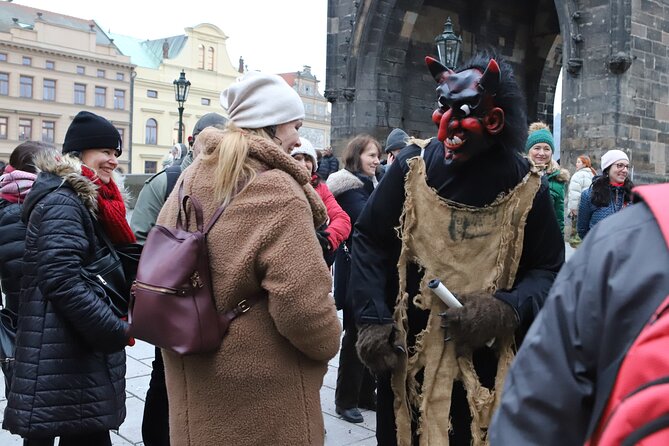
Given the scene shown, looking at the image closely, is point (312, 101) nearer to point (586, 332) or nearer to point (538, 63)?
point (538, 63)

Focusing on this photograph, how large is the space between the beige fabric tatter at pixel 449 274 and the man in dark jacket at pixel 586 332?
145 cm

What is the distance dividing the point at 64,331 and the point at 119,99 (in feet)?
199

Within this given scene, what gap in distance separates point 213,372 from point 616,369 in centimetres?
140

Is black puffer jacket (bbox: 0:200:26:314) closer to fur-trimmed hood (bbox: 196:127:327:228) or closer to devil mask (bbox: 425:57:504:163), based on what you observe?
fur-trimmed hood (bbox: 196:127:327:228)

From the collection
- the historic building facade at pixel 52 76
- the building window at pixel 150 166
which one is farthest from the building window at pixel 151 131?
the historic building facade at pixel 52 76

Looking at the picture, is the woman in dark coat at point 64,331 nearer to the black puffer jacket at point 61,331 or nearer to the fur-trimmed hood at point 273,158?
the black puffer jacket at point 61,331

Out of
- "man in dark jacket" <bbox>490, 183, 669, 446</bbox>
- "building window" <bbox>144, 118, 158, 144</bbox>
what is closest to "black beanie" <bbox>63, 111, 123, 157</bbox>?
"man in dark jacket" <bbox>490, 183, 669, 446</bbox>

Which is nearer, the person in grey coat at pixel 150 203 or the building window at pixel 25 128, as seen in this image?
the person in grey coat at pixel 150 203

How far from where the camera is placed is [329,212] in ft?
15.6

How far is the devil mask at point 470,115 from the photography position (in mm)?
2529

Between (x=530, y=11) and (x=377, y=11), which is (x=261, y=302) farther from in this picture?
(x=530, y=11)

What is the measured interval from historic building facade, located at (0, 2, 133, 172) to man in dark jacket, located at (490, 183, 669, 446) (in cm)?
5711

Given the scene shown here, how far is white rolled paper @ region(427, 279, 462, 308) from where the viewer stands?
2.48 m

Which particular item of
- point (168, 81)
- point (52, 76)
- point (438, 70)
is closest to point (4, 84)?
point (52, 76)
